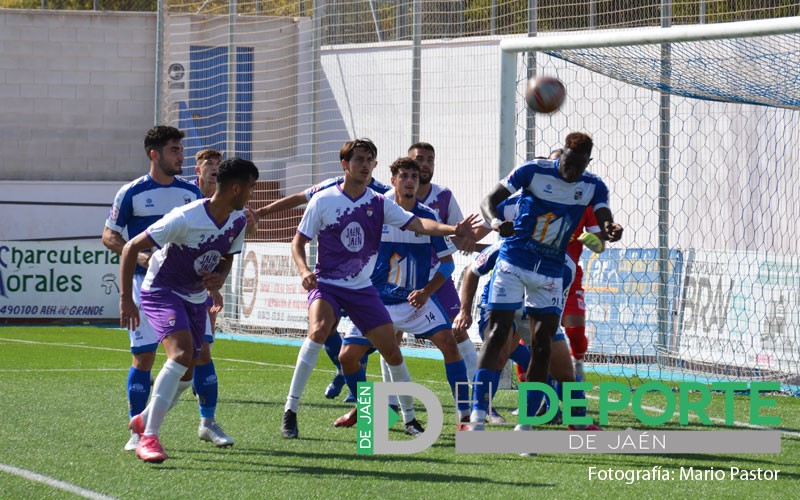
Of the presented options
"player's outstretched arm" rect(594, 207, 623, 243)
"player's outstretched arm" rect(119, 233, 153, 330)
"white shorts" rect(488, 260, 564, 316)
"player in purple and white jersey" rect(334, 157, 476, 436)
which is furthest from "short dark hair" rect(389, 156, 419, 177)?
"player's outstretched arm" rect(119, 233, 153, 330)

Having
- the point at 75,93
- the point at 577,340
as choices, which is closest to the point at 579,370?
the point at 577,340

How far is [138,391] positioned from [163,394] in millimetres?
778

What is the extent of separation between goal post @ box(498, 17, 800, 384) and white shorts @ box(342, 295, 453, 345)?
2.03 m

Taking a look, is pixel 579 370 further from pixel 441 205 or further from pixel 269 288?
pixel 269 288

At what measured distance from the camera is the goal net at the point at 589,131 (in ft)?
34.7

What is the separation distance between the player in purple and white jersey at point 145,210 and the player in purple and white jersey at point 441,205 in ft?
6.02

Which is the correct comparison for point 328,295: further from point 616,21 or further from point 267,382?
point 616,21

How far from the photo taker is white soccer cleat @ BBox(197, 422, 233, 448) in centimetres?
754

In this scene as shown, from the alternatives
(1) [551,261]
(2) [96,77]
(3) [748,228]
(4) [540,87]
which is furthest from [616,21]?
(2) [96,77]

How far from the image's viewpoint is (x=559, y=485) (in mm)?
6336

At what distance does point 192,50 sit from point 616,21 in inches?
333

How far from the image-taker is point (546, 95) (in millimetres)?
8711

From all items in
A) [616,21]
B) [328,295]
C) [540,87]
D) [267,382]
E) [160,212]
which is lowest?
[267,382]

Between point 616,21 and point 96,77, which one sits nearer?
point 616,21
